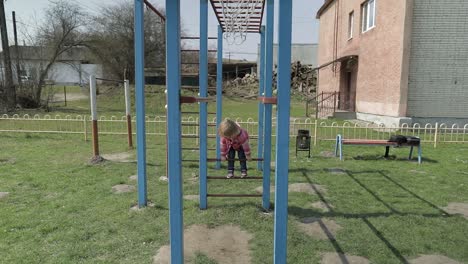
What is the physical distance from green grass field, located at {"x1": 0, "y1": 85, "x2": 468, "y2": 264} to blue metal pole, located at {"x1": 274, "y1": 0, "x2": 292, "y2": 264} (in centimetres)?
64

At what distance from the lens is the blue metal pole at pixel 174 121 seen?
2342 millimetres

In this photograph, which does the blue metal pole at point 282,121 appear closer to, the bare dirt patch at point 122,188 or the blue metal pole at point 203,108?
the blue metal pole at point 203,108

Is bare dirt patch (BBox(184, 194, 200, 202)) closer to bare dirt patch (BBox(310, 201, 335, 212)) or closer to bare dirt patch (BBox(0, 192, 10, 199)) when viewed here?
bare dirt patch (BBox(310, 201, 335, 212))

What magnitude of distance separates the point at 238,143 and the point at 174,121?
2.73m

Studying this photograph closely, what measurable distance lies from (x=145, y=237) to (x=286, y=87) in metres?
2.16

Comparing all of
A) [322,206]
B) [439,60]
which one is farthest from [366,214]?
[439,60]

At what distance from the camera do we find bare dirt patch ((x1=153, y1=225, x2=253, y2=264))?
3.25 metres

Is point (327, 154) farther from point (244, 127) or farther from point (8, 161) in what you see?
point (8, 161)

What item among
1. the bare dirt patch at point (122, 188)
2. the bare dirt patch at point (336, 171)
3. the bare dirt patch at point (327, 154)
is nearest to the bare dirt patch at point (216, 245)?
the bare dirt patch at point (122, 188)

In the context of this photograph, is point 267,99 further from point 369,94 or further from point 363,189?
point 369,94

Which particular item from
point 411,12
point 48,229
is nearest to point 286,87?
point 48,229

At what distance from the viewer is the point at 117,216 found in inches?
168

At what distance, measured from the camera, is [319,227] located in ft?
13.0

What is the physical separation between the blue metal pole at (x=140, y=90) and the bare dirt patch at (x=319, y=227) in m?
1.96
